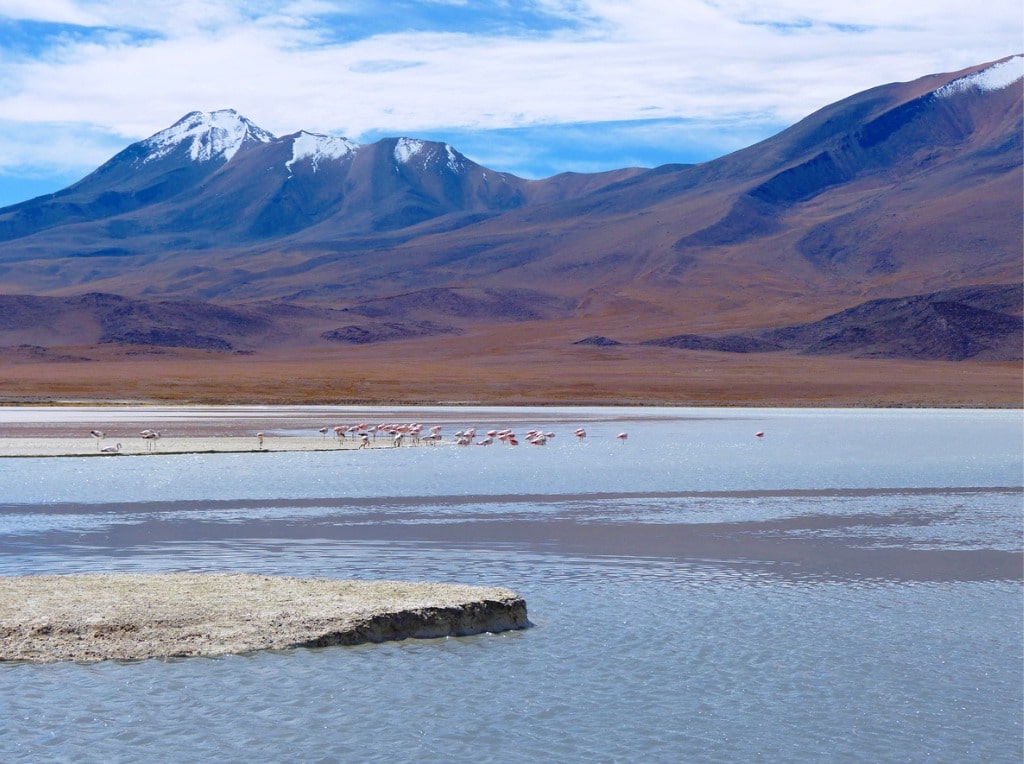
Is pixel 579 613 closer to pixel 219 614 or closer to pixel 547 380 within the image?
pixel 219 614

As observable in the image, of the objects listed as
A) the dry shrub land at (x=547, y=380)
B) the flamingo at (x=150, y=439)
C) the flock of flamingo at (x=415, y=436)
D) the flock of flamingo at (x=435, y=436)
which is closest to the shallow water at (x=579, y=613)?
the flamingo at (x=150, y=439)

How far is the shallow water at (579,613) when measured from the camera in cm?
984

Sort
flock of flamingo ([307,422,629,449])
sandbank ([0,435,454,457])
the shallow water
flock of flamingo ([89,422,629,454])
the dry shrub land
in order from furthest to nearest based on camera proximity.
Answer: the dry shrub land
flock of flamingo ([307,422,629,449])
flock of flamingo ([89,422,629,454])
sandbank ([0,435,454,457])
the shallow water

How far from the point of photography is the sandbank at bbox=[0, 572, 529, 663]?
1148 centimetres

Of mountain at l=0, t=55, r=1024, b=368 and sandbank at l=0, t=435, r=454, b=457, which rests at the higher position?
mountain at l=0, t=55, r=1024, b=368

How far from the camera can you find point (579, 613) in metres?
13.7

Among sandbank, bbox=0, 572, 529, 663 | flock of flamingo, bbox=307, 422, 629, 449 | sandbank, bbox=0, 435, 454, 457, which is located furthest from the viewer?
flock of flamingo, bbox=307, 422, 629, 449

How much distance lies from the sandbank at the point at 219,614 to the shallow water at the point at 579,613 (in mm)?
241

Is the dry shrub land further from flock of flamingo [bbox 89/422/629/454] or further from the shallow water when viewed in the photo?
the shallow water

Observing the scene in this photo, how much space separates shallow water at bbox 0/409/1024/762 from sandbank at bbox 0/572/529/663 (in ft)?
0.79

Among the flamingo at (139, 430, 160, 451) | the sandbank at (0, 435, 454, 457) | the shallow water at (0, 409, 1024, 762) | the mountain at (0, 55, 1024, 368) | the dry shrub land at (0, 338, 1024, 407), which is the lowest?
the shallow water at (0, 409, 1024, 762)

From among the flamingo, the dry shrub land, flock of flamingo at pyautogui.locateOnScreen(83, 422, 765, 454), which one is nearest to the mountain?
the dry shrub land

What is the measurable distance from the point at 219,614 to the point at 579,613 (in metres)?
3.65

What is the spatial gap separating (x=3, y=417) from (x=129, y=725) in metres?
44.7
